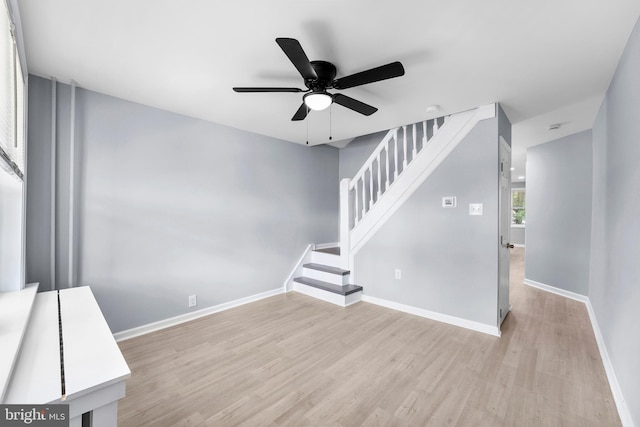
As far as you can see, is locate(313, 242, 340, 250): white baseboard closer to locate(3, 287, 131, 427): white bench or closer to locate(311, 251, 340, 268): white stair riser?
locate(311, 251, 340, 268): white stair riser

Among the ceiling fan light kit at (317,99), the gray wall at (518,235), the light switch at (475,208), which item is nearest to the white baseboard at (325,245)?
the light switch at (475,208)

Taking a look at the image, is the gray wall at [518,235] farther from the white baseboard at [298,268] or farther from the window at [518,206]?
the white baseboard at [298,268]

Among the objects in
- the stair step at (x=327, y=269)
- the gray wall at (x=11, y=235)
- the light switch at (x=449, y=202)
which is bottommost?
the stair step at (x=327, y=269)

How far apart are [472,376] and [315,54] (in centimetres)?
271

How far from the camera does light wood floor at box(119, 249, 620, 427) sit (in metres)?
1.73

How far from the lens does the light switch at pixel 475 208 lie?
117 inches

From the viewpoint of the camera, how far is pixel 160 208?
2.95 meters

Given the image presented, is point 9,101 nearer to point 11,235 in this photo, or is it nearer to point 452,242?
point 11,235

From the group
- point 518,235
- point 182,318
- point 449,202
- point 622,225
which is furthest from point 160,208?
point 518,235

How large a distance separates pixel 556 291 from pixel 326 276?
3.59 m

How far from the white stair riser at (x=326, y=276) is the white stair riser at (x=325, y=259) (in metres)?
0.26

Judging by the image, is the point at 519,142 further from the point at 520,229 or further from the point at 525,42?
the point at 520,229

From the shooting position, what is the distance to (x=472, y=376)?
83.7 inches

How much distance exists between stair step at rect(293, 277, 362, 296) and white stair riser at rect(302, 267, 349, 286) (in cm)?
6
